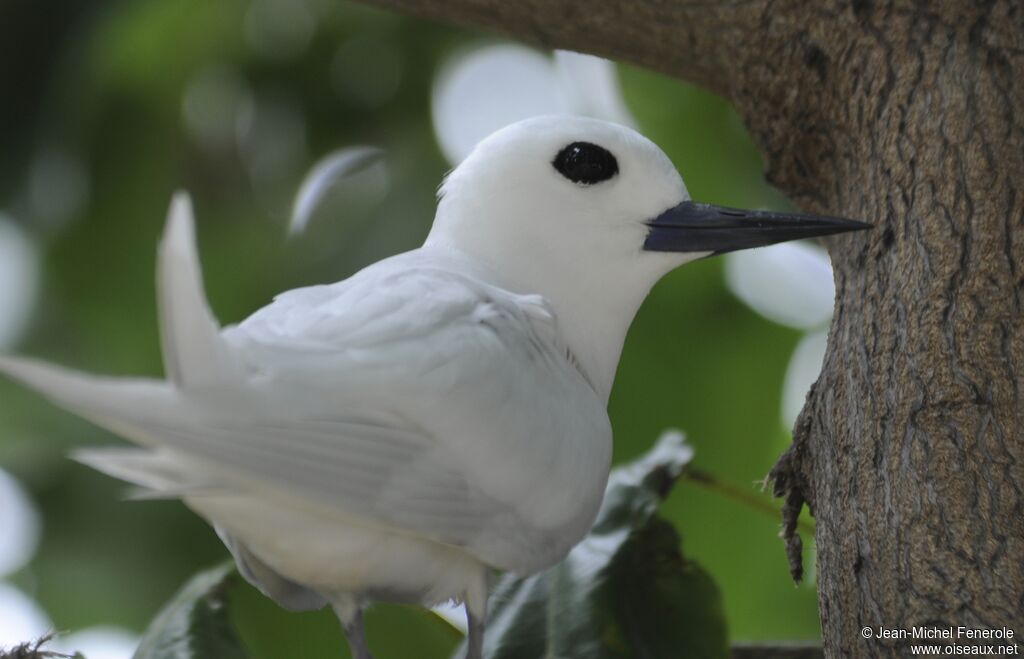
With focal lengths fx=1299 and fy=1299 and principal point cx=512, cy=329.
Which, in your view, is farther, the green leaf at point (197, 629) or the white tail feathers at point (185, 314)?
the green leaf at point (197, 629)

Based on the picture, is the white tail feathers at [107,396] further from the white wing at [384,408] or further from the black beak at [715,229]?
the black beak at [715,229]

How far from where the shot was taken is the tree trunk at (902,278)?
4.42ft

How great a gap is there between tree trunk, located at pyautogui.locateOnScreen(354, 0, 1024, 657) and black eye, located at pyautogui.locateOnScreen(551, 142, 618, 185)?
0.80 ft

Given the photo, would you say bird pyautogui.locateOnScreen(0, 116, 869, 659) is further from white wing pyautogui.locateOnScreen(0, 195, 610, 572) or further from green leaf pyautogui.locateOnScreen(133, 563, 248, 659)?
green leaf pyautogui.locateOnScreen(133, 563, 248, 659)

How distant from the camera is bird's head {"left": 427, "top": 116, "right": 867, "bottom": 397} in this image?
5.17ft

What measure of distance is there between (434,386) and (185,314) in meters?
0.27

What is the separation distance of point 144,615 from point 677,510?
1156mm

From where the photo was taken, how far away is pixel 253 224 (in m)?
3.00

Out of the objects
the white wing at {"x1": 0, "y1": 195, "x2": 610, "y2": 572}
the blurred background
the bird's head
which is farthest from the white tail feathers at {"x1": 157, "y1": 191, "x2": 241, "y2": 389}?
the blurred background

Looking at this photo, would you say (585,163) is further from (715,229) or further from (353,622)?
(353,622)

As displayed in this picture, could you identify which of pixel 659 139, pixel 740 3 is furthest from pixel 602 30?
pixel 659 139

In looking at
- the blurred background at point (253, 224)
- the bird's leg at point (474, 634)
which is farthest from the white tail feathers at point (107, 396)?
the blurred background at point (253, 224)

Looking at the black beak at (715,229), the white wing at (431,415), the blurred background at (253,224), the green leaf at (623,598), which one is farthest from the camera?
the blurred background at (253,224)

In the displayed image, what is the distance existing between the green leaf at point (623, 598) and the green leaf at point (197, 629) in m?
0.30
